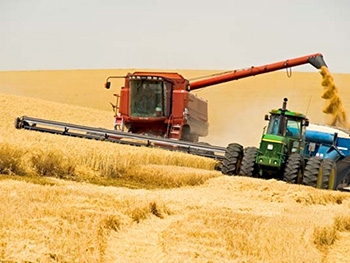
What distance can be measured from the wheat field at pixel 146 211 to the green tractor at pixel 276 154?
66cm

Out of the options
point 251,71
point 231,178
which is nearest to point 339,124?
point 251,71

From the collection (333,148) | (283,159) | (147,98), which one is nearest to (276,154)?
(283,159)

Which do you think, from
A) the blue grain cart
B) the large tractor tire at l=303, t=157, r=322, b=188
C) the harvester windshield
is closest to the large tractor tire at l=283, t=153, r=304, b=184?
the large tractor tire at l=303, t=157, r=322, b=188

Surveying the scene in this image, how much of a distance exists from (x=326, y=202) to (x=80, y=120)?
23923mm

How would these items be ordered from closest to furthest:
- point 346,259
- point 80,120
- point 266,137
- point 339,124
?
point 346,259 < point 266,137 < point 339,124 < point 80,120

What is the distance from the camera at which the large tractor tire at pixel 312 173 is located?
16.5m

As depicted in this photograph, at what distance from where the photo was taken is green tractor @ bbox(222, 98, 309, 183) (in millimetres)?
16688

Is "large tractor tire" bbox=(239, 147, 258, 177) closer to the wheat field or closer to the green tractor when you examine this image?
the green tractor

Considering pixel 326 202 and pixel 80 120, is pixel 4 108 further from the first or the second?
pixel 326 202

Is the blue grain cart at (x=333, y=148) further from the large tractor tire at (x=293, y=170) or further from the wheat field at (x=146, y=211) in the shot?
the wheat field at (x=146, y=211)

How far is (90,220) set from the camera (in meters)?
8.05

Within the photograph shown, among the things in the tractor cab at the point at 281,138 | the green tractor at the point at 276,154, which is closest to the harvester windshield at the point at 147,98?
the green tractor at the point at 276,154

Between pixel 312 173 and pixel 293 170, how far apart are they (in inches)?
18.3

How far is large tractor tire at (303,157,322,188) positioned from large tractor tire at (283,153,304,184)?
0.16 m
